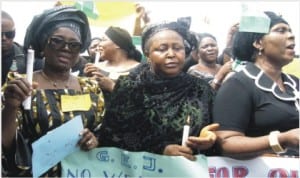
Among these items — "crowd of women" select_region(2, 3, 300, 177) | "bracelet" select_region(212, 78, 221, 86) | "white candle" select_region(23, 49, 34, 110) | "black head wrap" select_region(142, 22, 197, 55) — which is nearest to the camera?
"white candle" select_region(23, 49, 34, 110)

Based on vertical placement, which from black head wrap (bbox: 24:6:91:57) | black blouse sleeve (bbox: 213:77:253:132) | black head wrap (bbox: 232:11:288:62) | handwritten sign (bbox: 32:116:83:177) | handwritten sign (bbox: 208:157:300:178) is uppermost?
black head wrap (bbox: 24:6:91:57)

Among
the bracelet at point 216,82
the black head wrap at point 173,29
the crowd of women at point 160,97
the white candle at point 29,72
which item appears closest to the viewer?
the white candle at point 29,72

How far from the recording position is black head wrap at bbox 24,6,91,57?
234 cm

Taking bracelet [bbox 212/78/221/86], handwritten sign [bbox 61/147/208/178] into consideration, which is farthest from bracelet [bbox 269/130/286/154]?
bracelet [bbox 212/78/221/86]

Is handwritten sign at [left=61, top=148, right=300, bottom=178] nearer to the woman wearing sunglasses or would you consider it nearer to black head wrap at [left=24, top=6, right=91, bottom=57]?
the woman wearing sunglasses

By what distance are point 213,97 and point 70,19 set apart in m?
0.73

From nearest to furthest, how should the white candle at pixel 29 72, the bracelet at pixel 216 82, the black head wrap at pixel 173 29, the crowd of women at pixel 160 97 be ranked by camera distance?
the white candle at pixel 29 72, the crowd of women at pixel 160 97, the black head wrap at pixel 173 29, the bracelet at pixel 216 82

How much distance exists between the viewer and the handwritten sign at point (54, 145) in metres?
2.25

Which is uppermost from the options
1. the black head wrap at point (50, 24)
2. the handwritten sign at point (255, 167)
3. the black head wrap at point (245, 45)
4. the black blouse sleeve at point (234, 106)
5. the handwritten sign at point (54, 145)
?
the black head wrap at point (50, 24)

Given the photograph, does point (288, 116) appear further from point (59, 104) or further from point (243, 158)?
point (59, 104)

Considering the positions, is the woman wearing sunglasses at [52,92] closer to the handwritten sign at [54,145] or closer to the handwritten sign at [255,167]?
the handwritten sign at [54,145]

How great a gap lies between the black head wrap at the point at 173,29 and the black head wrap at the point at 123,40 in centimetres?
13

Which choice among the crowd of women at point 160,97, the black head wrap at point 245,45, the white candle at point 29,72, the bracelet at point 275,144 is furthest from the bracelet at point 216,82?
the white candle at point 29,72

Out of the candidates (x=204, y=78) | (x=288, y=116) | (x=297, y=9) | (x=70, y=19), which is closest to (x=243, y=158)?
(x=288, y=116)
